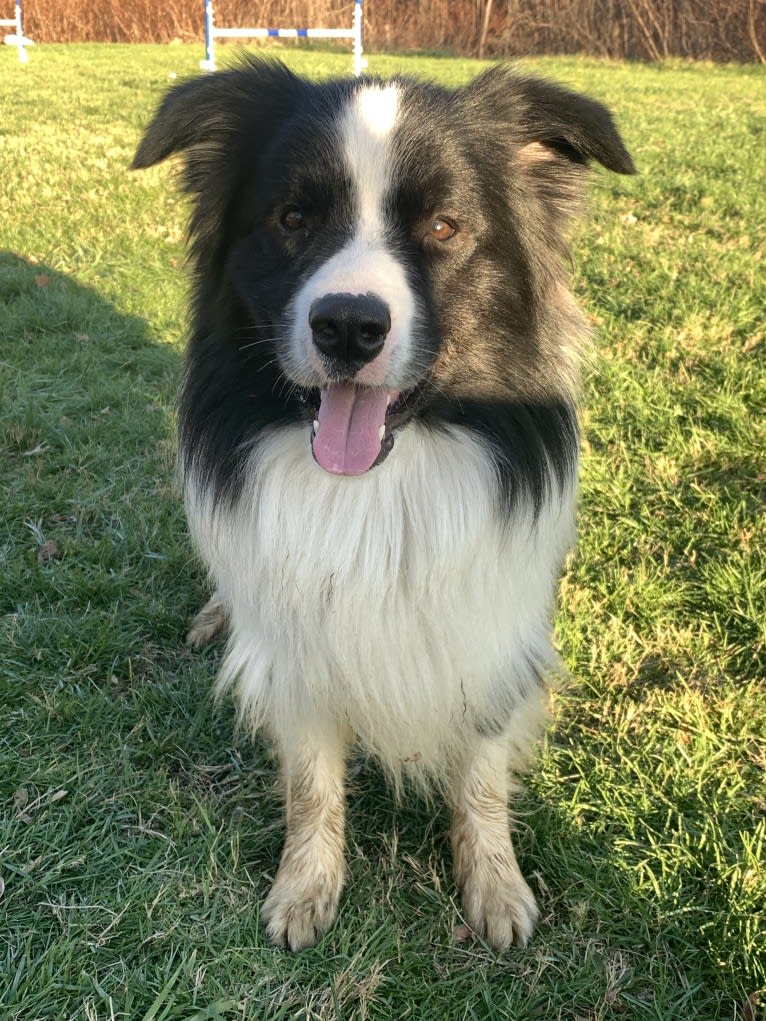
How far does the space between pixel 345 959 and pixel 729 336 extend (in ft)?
13.3

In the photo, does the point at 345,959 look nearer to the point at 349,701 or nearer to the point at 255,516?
the point at 349,701

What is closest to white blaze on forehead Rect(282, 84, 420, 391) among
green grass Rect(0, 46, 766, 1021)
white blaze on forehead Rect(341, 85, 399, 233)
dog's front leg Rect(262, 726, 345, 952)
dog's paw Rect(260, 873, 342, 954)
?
white blaze on forehead Rect(341, 85, 399, 233)

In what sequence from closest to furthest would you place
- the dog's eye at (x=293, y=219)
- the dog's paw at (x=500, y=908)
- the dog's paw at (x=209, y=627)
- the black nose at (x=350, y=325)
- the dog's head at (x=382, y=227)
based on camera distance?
the black nose at (x=350, y=325)
the dog's head at (x=382, y=227)
the dog's eye at (x=293, y=219)
the dog's paw at (x=500, y=908)
the dog's paw at (x=209, y=627)

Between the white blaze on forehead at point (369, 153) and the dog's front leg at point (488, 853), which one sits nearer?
the white blaze on forehead at point (369, 153)

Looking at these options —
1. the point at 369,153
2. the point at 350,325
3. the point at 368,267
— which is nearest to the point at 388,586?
the point at 350,325

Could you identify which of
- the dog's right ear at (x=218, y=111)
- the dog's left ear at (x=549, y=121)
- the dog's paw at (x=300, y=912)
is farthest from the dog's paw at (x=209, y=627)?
the dog's left ear at (x=549, y=121)

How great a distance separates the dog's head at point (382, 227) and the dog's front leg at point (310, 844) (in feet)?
2.86

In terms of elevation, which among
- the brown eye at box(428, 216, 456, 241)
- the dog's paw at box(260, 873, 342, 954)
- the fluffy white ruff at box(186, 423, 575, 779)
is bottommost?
the dog's paw at box(260, 873, 342, 954)

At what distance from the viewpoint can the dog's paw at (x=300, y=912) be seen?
2084mm

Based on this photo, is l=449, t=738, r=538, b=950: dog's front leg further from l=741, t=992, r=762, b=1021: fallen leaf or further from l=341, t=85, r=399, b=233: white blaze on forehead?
l=341, t=85, r=399, b=233: white blaze on forehead

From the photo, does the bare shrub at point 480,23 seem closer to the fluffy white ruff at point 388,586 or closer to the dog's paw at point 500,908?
the fluffy white ruff at point 388,586

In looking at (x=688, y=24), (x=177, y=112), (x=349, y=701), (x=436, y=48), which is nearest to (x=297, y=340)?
(x=177, y=112)

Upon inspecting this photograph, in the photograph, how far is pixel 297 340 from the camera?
5.92 ft

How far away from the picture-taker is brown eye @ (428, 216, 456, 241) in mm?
1913
